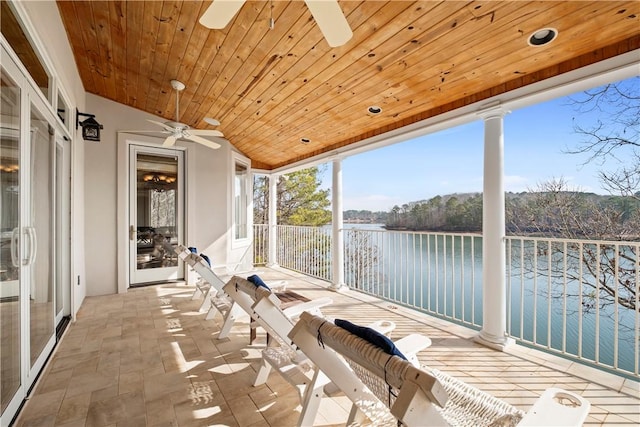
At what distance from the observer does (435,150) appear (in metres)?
12.5

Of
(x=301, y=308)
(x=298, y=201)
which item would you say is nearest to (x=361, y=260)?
(x=301, y=308)

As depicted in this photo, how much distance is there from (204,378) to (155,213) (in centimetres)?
381

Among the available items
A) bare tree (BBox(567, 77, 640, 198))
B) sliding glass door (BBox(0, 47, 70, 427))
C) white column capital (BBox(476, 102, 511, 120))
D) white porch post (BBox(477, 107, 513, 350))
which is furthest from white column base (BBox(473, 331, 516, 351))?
sliding glass door (BBox(0, 47, 70, 427))

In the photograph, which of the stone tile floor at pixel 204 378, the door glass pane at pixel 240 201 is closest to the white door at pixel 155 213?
the door glass pane at pixel 240 201

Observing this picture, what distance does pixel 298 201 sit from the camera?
12.4m

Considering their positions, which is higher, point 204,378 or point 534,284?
point 534,284

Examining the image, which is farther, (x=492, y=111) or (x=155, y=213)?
(x=155, y=213)

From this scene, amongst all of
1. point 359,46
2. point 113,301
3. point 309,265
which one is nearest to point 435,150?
point 309,265

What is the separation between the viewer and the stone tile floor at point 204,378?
6.16 ft

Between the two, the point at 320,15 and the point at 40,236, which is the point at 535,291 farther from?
the point at 40,236

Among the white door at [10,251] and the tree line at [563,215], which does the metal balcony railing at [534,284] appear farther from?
the white door at [10,251]

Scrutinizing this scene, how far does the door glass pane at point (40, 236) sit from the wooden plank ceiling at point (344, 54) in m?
1.29

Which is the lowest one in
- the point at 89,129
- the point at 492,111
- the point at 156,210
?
the point at 156,210

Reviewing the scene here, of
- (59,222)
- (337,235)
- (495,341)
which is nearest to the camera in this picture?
(495,341)
